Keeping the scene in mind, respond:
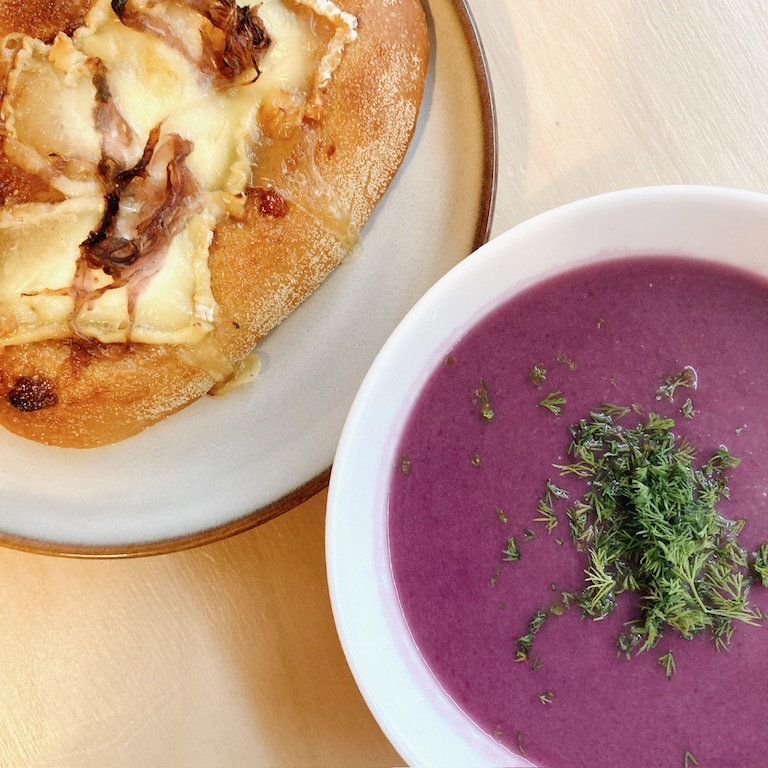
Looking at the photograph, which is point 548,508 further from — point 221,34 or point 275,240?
point 221,34

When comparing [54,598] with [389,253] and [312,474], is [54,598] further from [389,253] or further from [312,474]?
[389,253]

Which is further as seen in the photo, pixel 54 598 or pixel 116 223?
pixel 54 598

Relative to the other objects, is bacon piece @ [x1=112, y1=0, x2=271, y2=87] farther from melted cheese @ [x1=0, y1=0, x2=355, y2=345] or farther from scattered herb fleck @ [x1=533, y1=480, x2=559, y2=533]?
scattered herb fleck @ [x1=533, y1=480, x2=559, y2=533]

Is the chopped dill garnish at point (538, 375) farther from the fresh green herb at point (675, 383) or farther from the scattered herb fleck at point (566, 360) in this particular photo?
the fresh green herb at point (675, 383)

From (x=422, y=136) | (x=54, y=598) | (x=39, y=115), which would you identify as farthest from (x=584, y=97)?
(x=54, y=598)

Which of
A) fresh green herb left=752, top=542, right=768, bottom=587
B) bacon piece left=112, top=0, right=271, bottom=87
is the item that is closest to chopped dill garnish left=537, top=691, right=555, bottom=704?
fresh green herb left=752, top=542, right=768, bottom=587

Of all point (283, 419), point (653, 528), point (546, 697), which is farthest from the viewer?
point (283, 419)

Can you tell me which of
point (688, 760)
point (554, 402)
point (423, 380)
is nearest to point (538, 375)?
point (554, 402)

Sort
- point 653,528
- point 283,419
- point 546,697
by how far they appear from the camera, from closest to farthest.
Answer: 1. point 653,528
2. point 546,697
3. point 283,419
